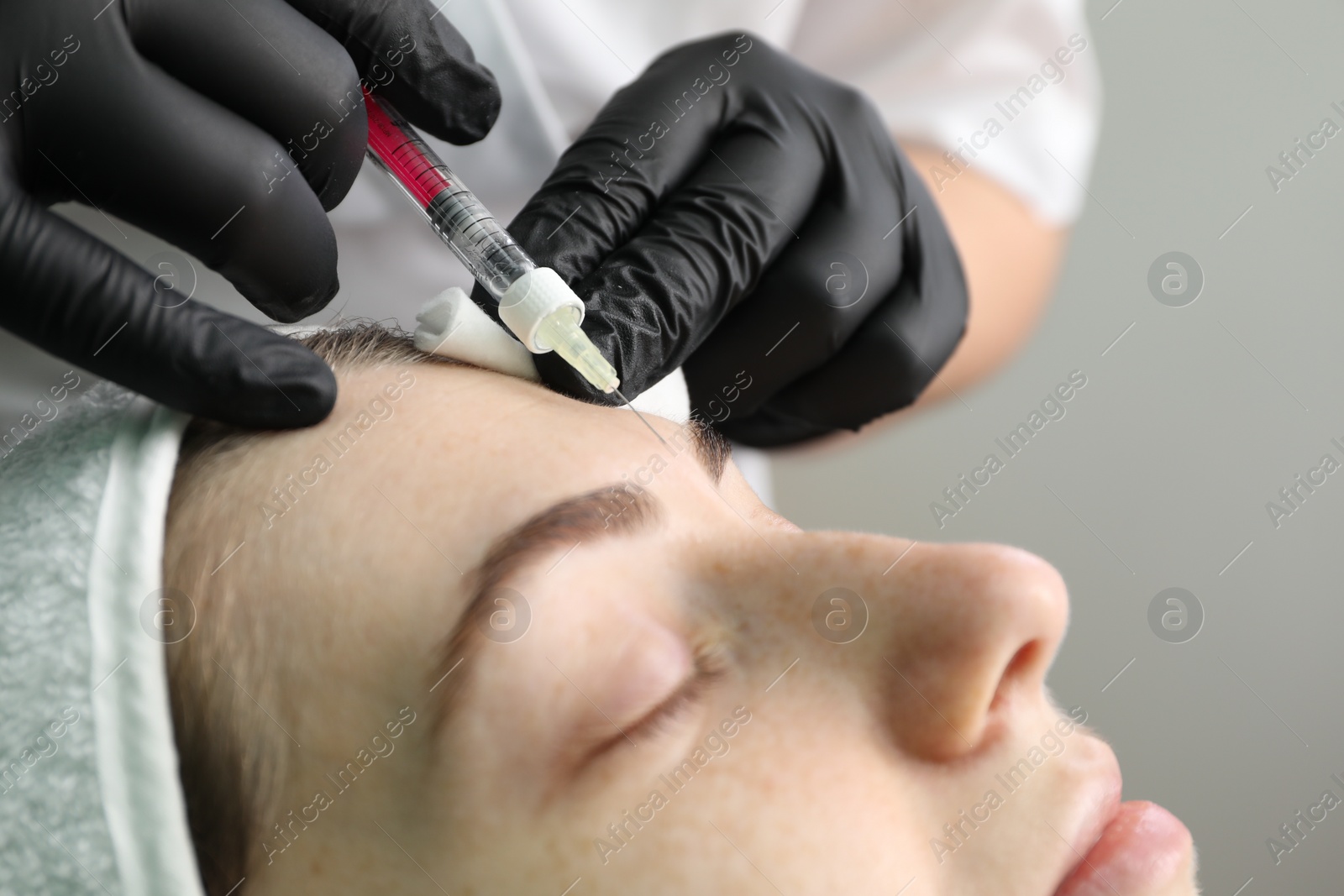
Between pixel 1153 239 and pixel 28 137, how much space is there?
195 cm

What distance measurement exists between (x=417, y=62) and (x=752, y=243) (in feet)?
1.27

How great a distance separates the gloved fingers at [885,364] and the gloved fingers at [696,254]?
15 centimetres

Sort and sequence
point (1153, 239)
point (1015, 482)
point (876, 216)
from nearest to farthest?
1. point (876, 216)
2. point (1153, 239)
3. point (1015, 482)

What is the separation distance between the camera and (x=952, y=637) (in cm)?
65

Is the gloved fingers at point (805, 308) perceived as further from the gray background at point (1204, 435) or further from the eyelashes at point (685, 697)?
the gray background at point (1204, 435)

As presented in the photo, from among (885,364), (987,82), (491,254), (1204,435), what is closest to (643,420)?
(491,254)

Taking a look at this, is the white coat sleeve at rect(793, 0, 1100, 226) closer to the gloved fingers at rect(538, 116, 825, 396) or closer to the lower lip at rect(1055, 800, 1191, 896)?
the gloved fingers at rect(538, 116, 825, 396)

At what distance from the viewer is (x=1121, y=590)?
6.64 feet

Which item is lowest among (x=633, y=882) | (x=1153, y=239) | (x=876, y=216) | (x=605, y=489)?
(x=633, y=882)

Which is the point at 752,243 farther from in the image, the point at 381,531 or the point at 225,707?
the point at 225,707

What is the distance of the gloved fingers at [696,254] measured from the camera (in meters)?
0.85

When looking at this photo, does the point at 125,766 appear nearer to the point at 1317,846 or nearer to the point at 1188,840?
the point at 1188,840

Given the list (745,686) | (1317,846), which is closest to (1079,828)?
(745,686)

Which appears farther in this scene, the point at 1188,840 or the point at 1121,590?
the point at 1121,590
